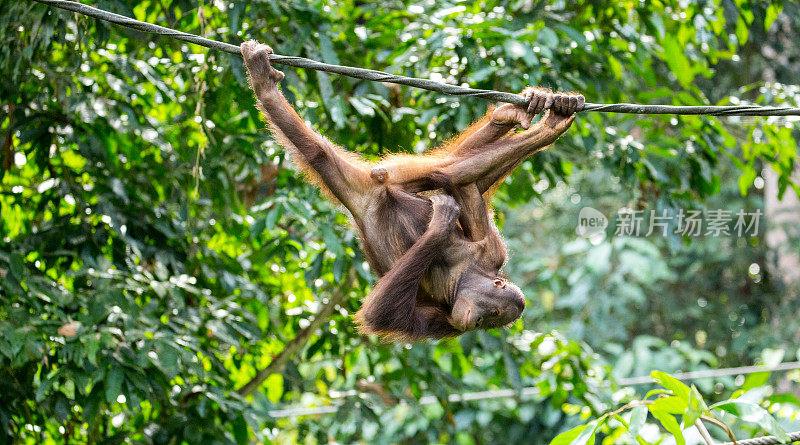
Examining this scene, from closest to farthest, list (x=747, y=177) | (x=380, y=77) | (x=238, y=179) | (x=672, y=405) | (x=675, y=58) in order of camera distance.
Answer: (x=380, y=77) → (x=672, y=405) → (x=675, y=58) → (x=747, y=177) → (x=238, y=179)

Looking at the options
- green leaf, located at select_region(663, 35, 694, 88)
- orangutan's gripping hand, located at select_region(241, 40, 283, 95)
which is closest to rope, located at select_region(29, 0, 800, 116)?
orangutan's gripping hand, located at select_region(241, 40, 283, 95)

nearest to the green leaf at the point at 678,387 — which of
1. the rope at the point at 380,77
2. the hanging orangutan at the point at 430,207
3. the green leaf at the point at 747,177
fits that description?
the hanging orangutan at the point at 430,207

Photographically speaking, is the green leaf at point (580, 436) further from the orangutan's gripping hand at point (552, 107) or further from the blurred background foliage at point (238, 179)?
the orangutan's gripping hand at point (552, 107)

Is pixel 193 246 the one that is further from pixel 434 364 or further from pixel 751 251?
pixel 751 251

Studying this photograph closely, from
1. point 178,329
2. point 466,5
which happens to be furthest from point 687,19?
point 178,329

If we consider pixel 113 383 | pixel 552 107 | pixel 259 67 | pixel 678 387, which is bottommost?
pixel 678 387

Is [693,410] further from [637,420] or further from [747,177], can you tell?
[747,177]

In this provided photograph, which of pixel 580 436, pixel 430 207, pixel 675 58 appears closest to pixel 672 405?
pixel 580 436

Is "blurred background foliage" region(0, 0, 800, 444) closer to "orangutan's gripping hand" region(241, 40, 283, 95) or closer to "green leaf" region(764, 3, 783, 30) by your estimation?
"green leaf" region(764, 3, 783, 30)

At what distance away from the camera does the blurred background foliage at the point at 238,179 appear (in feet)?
13.9

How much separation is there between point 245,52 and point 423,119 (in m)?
1.68

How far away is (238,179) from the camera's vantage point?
5512 millimetres

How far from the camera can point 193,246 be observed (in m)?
5.03

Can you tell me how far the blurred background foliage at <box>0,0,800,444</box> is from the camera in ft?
13.9
